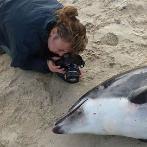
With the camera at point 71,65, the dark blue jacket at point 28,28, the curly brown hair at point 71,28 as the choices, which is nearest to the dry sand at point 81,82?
the camera at point 71,65

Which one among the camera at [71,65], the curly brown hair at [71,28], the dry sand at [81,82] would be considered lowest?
the dry sand at [81,82]

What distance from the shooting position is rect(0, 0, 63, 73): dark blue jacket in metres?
3.19

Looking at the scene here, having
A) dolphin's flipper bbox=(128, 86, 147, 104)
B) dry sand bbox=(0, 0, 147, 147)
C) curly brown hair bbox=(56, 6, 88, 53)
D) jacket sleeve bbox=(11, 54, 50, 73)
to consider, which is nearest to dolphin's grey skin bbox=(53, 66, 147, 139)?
dolphin's flipper bbox=(128, 86, 147, 104)

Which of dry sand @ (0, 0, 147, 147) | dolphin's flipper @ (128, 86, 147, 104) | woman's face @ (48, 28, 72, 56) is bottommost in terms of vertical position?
dry sand @ (0, 0, 147, 147)

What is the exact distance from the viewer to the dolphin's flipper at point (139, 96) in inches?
107

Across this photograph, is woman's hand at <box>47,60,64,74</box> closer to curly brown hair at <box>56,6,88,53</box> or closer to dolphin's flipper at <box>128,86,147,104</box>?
curly brown hair at <box>56,6,88,53</box>

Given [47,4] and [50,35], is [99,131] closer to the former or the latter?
[50,35]

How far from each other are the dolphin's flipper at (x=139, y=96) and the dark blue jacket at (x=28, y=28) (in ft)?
2.47

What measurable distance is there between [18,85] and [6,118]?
31 cm

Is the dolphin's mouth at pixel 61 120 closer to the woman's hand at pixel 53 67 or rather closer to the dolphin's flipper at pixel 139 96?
the dolphin's flipper at pixel 139 96

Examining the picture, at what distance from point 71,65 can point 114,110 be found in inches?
24.3

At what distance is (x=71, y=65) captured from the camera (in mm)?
3264

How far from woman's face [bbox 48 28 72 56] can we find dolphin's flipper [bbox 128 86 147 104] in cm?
54

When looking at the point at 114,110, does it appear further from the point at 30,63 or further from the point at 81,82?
the point at 30,63
